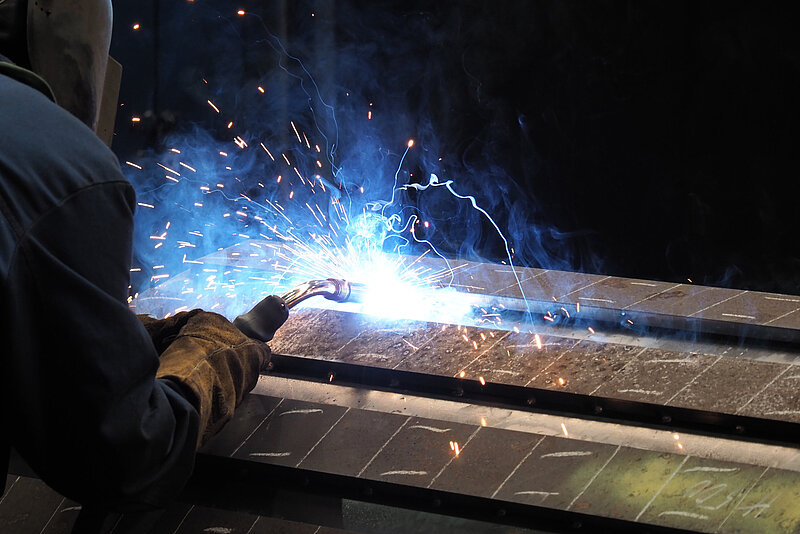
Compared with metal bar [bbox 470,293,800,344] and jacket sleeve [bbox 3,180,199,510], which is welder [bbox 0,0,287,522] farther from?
metal bar [bbox 470,293,800,344]

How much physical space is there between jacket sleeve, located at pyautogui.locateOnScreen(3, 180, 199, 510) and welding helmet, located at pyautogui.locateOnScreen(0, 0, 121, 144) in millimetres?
436

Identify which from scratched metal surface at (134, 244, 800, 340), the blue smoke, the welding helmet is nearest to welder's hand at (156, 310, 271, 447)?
the welding helmet

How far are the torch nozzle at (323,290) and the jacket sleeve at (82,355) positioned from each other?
3.14 feet

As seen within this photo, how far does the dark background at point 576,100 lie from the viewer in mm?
4504

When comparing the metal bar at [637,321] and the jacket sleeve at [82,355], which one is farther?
the metal bar at [637,321]

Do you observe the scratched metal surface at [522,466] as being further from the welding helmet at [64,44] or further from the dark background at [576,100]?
the dark background at [576,100]

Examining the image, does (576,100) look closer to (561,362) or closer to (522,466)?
(561,362)

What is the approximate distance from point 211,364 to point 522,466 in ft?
2.59

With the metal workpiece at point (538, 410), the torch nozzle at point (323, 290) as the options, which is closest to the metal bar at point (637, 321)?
the metal workpiece at point (538, 410)

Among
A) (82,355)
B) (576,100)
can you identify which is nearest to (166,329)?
(82,355)

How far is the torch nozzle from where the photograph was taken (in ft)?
7.30

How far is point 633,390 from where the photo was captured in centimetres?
220

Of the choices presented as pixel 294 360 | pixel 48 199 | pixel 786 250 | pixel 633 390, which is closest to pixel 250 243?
pixel 294 360

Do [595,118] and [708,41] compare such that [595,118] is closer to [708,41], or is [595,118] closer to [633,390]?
[708,41]
